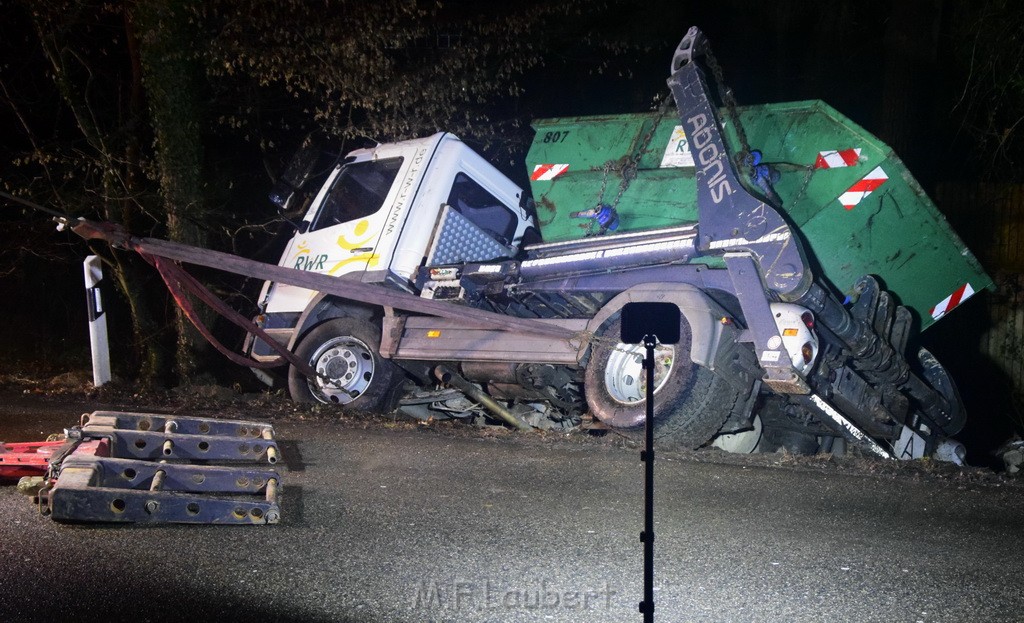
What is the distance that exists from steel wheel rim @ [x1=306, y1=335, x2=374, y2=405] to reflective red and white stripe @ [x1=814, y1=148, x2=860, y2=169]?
13.2 ft

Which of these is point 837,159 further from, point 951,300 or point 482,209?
point 482,209

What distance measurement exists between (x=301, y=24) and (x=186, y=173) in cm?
209

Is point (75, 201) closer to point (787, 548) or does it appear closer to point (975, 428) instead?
point (787, 548)

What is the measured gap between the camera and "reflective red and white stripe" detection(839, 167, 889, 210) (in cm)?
576

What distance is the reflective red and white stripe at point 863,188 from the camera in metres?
5.76

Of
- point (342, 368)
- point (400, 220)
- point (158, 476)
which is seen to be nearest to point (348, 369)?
point (342, 368)

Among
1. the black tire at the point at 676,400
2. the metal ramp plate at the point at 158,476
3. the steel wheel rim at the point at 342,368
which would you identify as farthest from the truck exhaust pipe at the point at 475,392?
the metal ramp plate at the point at 158,476

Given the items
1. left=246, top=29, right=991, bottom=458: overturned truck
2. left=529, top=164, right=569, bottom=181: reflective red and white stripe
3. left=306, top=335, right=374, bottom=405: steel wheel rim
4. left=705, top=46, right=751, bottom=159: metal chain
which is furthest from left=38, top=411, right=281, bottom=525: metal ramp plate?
left=705, top=46, right=751, bottom=159: metal chain

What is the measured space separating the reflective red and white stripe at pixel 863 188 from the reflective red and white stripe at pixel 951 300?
4.08 feet

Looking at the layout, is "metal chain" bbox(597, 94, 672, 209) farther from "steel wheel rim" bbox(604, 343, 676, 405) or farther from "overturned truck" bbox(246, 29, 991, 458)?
"steel wheel rim" bbox(604, 343, 676, 405)

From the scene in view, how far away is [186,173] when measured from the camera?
9.89 m

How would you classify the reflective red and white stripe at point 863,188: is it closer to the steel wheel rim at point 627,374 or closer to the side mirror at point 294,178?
the steel wheel rim at point 627,374

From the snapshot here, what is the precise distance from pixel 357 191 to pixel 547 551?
518cm

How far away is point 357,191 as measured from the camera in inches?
334
